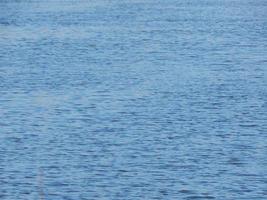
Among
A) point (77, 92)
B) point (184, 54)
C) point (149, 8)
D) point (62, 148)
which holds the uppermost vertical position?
point (149, 8)

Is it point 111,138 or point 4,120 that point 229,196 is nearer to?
point 111,138

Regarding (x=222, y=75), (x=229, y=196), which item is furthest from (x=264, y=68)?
(x=229, y=196)

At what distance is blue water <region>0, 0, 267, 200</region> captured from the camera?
4008 millimetres

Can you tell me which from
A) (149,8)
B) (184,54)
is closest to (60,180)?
(184,54)

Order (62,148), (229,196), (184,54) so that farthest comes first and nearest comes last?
(184,54) → (62,148) → (229,196)

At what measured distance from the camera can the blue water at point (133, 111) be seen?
13.1ft

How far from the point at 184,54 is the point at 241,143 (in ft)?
11.4

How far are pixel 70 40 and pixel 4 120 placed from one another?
399 centimetres

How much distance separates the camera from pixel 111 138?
16.0ft

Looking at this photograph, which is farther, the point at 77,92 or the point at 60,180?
the point at 77,92

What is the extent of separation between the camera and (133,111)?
5625mm

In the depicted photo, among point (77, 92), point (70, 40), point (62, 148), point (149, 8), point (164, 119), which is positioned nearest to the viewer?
point (62, 148)

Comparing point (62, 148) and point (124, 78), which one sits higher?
point (124, 78)

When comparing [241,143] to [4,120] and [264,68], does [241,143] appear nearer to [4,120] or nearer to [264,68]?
[4,120]
